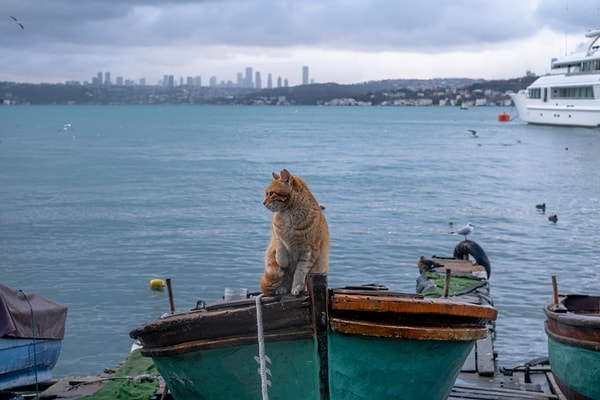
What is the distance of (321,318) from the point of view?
295 inches

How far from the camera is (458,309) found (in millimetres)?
7902

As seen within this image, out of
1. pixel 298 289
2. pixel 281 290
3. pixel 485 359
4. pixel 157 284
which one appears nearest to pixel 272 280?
pixel 281 290

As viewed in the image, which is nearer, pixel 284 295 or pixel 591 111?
pixel 284 295

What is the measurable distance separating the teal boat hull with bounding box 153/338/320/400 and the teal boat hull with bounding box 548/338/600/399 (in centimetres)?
396

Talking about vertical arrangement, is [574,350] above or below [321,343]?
below

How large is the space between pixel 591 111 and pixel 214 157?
37.4m

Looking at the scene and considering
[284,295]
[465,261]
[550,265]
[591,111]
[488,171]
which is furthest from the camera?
[591,111]

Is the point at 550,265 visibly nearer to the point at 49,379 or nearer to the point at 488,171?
the point at 49,379

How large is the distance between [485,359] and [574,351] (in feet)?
6.42

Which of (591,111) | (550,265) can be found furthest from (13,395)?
(591,111)

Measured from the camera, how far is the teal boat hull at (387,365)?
25.7 ft

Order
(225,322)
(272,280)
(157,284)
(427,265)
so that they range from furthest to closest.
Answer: (157,284) → (427,265) → (225,322) → (272,280)

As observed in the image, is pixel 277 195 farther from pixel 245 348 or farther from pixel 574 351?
pixel 574 351

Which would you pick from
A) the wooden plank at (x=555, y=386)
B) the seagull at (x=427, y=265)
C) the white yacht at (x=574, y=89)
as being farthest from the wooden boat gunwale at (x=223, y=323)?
the white yacht at (x=574, y=89)
